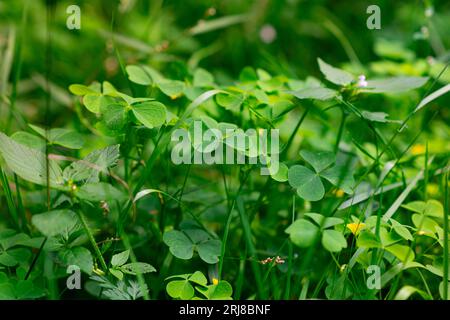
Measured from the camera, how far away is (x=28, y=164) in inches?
44.6

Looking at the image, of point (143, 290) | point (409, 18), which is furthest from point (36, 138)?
point (409, 18)

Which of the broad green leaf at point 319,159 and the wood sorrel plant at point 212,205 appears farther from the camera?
the broad green leaf at point 319,159

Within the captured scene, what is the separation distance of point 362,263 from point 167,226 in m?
0.56

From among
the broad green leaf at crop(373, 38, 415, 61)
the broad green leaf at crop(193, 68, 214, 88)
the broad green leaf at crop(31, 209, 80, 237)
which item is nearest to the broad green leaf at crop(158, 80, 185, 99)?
the broad green leaf at crop(193, 68, 214, 88)

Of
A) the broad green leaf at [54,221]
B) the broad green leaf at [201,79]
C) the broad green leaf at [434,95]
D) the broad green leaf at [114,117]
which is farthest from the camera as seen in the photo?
the broad green leaf at [201,79]

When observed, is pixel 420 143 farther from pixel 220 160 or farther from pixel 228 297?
pixel 228 297

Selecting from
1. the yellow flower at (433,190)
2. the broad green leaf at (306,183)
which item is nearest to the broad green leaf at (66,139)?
the broad green leaf at (306,183)

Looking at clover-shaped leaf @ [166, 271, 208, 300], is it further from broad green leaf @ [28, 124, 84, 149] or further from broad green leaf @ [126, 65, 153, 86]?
broad green leaf @ [126, 65, 153, 86]

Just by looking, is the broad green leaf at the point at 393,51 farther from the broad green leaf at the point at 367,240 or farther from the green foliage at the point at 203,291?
the green foliage at the point at 203,291

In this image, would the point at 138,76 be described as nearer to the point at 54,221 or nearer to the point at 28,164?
the point at 28,164

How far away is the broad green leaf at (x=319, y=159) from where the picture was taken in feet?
4.17

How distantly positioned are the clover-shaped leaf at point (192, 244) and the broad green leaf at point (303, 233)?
8.2 inches

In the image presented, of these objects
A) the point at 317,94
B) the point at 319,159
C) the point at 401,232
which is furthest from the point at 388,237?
the point at 317,94

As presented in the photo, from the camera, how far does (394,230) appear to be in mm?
1178
